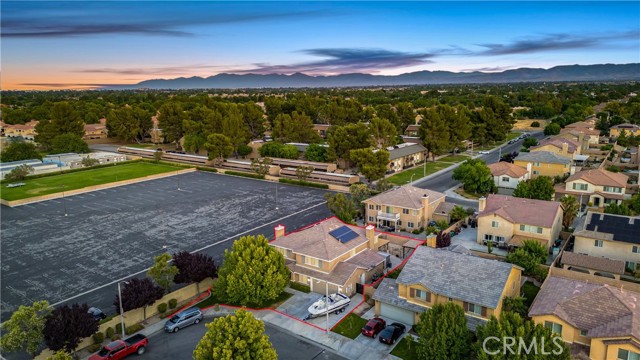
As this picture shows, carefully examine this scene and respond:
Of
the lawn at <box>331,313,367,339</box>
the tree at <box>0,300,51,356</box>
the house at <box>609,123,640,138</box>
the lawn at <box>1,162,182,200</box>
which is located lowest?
the lawn at <box>331,313,367,339</box>

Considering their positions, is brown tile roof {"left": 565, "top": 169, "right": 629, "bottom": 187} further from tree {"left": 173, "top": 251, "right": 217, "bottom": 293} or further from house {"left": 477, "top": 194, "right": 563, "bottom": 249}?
tree {"left": 173, "top": 251, "right": 217, "bottom": 293}

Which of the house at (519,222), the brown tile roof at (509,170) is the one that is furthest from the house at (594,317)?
the brown tile roof at (509,170)

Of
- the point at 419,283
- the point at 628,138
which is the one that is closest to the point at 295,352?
the point at 419,283

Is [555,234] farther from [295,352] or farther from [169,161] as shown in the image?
[169,161]

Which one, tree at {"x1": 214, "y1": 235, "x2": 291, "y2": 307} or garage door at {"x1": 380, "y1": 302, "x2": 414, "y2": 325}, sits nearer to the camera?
garage door at {"x1": 380, "y1": 302, "x2": 414, "y2": 325}

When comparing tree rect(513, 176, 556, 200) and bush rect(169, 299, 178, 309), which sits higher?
tree rect(513, 176, 556, 200)

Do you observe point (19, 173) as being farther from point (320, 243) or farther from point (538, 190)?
point (538, 190)

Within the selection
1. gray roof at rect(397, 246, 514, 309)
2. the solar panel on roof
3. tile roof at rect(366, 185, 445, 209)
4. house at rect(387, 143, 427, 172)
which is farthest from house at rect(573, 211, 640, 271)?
house at rect(387, 143, 427, 172)

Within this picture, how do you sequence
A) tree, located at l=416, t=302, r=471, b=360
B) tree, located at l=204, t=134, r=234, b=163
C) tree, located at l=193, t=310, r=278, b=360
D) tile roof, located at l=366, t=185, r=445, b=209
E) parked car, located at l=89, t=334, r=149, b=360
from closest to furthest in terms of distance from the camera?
1. tree, located at l=193, t=310, r=278, b=360
2. tree, located at l=416, t=302, r=471, b=360
3. parked car, located at l=89, t=334, r=149, b=360
4. tile roof, located at l=366, t=185, r=445, b=209
5. tree, located at l=204, t=134, r=234, b=163
